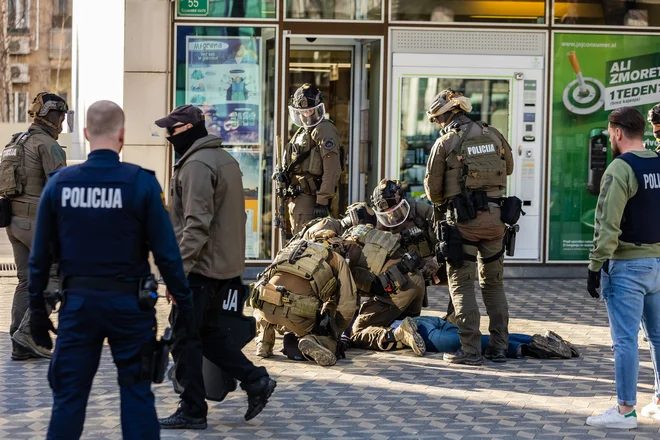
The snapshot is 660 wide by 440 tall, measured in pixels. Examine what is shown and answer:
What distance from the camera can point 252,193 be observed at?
41.6 feet

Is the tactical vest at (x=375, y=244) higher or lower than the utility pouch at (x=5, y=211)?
lower

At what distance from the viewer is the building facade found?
40.8ft

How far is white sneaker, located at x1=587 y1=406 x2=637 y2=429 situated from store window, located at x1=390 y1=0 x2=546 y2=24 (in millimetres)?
7213

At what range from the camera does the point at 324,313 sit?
825cm

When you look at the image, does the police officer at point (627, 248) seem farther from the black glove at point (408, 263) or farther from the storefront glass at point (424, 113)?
the storefront glass at point (424, 113)

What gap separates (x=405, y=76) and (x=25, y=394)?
6854 millimetres

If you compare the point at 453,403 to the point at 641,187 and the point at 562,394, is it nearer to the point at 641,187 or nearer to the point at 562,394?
the point at 562,394

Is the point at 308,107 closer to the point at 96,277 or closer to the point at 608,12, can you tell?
the point at 608,12

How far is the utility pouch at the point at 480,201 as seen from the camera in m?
8.28

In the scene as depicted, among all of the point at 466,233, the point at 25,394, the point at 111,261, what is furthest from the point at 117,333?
the point at 466,233

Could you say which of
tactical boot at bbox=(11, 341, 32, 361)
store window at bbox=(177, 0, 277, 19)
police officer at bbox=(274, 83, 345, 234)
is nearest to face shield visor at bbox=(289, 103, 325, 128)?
police officer at bbox=(274, 83, 345, 234)

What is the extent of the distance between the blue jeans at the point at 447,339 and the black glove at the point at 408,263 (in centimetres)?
48

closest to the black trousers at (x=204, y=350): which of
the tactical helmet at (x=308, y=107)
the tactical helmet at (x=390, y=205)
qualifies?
the tactical helmet at (x=390, y=205)

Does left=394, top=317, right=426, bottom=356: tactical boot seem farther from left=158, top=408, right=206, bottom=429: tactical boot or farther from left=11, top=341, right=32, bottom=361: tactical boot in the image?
left=11, top=341, right=32, bottom=361: tactical boot
